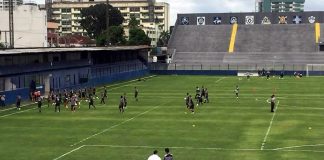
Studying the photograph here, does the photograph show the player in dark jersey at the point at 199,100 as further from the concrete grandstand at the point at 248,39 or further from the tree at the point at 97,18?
the tree at the point at 97,18

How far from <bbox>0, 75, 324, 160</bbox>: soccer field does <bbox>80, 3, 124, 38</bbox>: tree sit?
121048 millimetres

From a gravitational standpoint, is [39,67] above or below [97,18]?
below

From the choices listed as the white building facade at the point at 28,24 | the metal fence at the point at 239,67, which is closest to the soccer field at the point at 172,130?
the metal fence at the point at 239,67

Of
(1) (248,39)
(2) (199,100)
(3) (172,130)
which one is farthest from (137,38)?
(3) (172,130)

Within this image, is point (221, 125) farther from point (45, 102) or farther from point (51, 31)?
point (51, 31)

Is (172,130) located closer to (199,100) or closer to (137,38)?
(199,100)

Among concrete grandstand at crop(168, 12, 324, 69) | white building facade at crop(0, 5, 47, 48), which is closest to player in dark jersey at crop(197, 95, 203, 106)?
concrete grandstand at crop(168, 12, 324, 69)

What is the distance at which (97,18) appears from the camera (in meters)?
186

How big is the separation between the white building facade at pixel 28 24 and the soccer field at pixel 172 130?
66527 millimetres

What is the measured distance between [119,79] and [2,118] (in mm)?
49025

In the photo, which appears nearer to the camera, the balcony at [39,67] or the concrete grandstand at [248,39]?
the balcony at [39,67]

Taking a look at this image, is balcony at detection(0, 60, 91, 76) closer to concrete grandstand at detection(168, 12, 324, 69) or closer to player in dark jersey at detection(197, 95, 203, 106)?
player in dark jersey at detection(197, 95, 203, 106)

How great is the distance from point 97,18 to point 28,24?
5974 centimetres

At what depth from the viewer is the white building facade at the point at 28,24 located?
124875 mm
